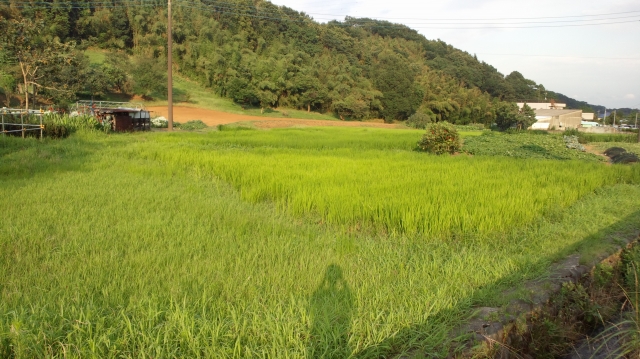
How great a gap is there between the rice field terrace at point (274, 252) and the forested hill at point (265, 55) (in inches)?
1304

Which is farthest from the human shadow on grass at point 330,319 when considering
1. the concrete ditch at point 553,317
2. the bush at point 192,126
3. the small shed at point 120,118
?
the bush at point 192,126

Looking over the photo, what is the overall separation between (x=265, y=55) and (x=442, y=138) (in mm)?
43660

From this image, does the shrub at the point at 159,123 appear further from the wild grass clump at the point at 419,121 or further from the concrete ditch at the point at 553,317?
the wild grass clump at the point at 419,121

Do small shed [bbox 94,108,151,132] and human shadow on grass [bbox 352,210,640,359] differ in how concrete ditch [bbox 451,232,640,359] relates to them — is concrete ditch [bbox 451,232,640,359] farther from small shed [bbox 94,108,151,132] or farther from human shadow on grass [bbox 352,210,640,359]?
small shed [bbox 94,108,151,132]

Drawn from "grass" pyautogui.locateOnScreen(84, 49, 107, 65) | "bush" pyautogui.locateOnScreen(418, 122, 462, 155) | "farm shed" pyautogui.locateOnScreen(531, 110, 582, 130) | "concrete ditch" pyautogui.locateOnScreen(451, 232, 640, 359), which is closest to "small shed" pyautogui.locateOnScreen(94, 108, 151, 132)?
"bush" pyautogui.locateOnScreen(418, 122, 462, 155)

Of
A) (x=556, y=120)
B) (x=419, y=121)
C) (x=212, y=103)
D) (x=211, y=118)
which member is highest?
(x=212, y=103)

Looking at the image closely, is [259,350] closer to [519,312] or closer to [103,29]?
[519,312]

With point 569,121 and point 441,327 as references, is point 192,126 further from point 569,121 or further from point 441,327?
point 569,121

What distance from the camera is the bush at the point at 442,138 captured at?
13.2 meters

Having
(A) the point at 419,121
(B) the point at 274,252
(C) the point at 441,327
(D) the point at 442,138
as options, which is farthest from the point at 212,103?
(C) the point at 441,327

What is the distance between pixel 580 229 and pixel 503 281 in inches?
79.7

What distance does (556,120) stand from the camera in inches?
2030

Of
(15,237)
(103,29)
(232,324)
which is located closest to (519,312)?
(232,324)

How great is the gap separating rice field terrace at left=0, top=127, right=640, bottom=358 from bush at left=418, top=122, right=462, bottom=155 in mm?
5766
